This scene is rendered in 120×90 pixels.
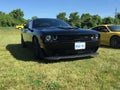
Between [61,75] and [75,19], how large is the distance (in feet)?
245

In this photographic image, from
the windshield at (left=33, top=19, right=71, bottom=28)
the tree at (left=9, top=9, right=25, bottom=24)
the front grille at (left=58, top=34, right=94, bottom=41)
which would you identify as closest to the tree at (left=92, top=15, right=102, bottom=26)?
the tree at (left=9, top=9, right=25, bottom=24)

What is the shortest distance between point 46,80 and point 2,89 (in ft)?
2.97

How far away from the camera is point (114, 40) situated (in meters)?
10.4

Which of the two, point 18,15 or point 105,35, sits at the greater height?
point 18,15

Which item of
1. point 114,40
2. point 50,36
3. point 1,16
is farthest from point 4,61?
point 1,16

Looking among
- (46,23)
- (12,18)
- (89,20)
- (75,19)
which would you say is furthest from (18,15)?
(46,23)

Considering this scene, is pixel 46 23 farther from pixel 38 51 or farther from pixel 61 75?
pixel 61 75

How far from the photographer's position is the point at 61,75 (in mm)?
5055

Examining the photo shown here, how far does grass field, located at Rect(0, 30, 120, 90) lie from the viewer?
4.32 m

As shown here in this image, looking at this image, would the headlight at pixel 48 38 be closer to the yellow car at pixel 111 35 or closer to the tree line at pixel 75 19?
the yellow car at pixel 111 35

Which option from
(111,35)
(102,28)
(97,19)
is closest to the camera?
(111,35)

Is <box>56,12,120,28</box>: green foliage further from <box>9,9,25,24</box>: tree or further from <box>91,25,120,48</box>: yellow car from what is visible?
<box>91,25,120,48</box>: yellow car

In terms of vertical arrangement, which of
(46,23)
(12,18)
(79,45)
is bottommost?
(79,45)

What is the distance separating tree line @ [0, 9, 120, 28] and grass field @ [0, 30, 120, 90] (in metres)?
58.2
